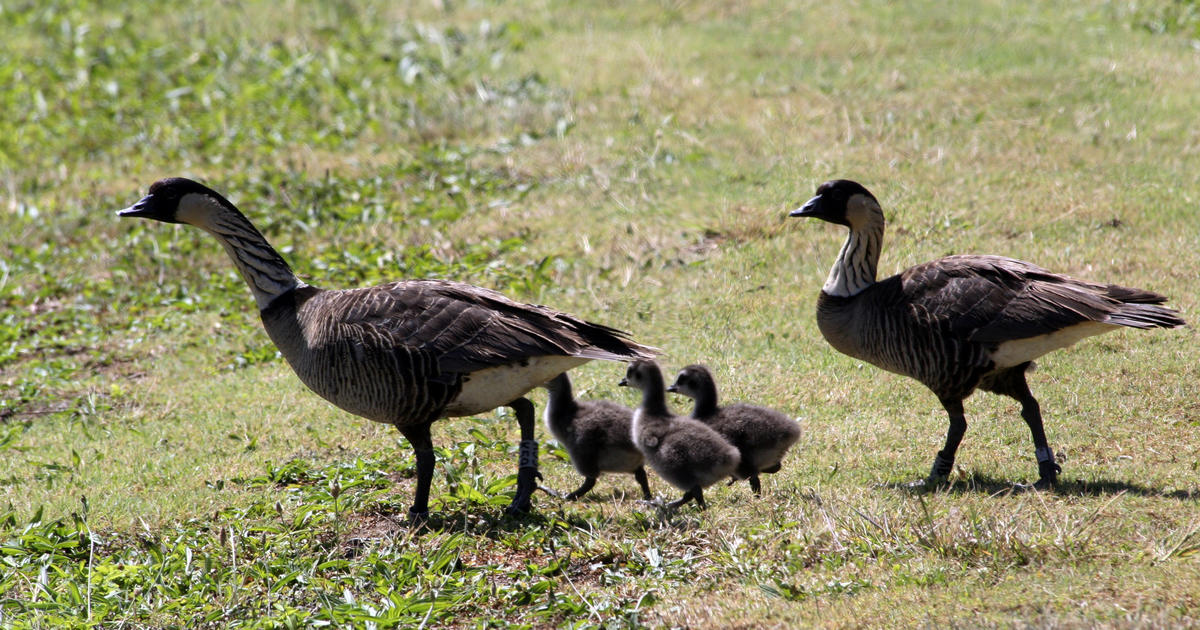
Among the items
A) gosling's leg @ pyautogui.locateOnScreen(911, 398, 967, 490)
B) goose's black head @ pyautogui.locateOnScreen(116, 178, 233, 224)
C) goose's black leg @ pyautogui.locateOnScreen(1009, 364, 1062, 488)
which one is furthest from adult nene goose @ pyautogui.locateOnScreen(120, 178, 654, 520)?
goose's black leg @ pyautogui.locateOnScreen(1009, 364, 1062, 488)

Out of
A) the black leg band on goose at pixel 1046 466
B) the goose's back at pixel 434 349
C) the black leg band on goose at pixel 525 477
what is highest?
the goose's back at pixel 434 349

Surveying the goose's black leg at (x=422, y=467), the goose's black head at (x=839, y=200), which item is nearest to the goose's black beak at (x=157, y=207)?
the goose's black leg at (x=422, y=467)

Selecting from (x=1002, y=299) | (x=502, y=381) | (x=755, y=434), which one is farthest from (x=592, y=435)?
(x=1002, y=299)

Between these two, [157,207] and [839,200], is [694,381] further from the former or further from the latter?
[157,207]

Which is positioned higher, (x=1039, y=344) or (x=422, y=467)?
(x=1039, y=344)

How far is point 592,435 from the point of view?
7.46 m

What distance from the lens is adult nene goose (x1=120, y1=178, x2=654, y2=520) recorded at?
7.05 metres

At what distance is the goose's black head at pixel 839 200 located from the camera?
318 inches

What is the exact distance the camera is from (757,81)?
15461 mm

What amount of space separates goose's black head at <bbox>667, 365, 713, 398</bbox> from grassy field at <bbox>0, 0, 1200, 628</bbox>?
67cm

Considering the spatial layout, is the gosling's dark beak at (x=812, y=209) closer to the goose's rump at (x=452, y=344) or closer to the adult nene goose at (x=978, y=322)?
A: the adult nene goose at (x=978, y=322)

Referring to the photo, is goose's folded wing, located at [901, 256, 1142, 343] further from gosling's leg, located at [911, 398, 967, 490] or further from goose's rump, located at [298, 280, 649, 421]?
goose's rump, located at [298, 280, 649, 421]

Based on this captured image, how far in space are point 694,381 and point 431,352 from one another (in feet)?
5.64

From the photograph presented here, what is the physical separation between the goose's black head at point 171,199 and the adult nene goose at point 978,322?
167 inches
